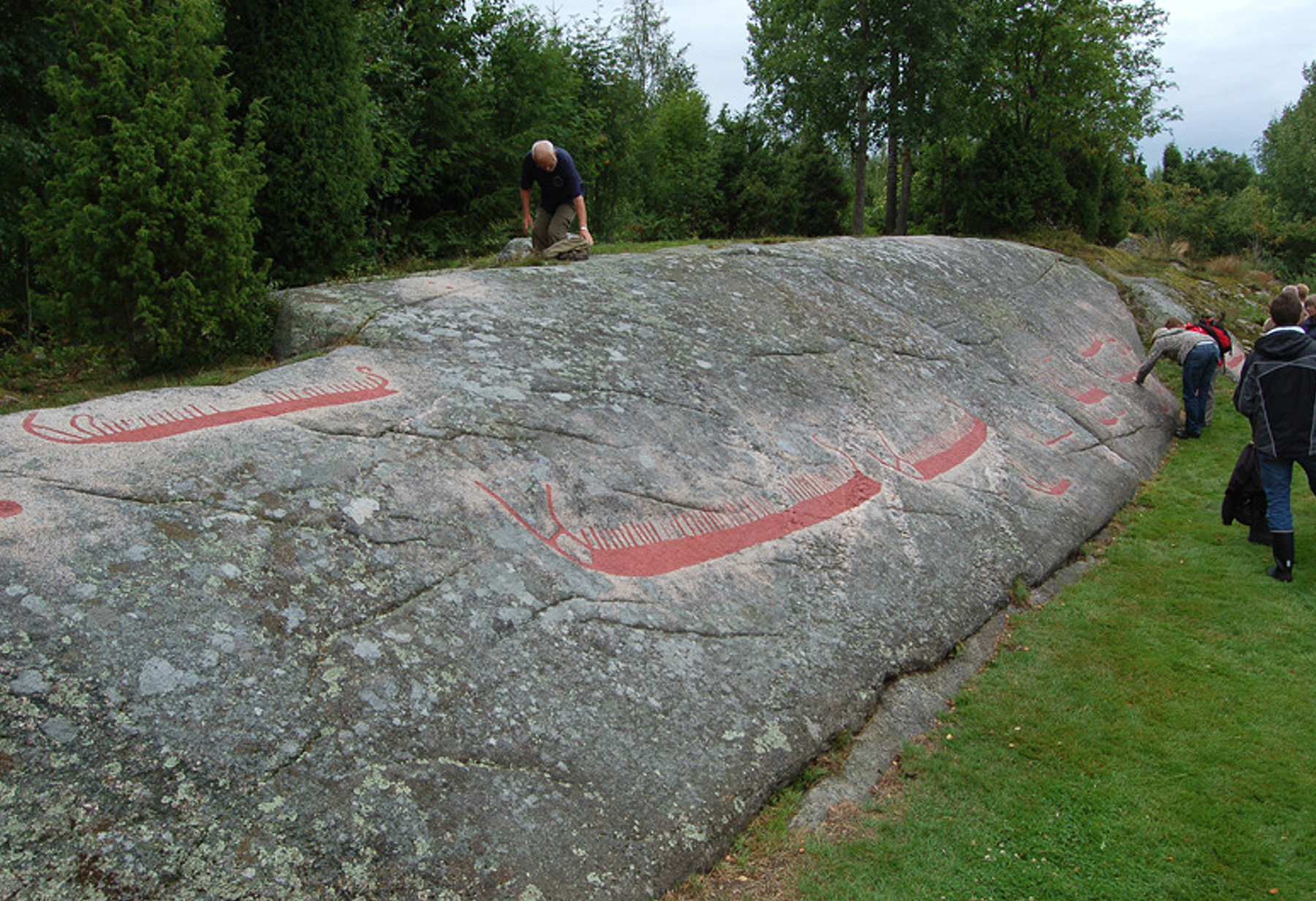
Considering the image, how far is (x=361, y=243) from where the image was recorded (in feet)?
30.2

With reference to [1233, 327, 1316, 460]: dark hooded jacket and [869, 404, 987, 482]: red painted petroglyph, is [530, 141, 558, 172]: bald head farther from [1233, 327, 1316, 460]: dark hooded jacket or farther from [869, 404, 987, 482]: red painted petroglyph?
[1233, 327, 1316, 460]: dark hooded jacket

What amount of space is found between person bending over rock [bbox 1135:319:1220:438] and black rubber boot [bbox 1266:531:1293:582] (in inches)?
172

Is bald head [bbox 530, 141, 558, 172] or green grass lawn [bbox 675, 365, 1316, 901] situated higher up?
bald head [bbox 530, 141, 558, 172]

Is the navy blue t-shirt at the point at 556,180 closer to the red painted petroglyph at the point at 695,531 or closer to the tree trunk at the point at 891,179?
the red painted petroglyph at the point at 695,531

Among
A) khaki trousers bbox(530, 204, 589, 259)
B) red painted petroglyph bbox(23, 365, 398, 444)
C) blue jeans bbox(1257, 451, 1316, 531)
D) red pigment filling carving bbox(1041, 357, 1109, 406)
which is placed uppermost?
khaki trousers bbox(530, 204, 589, 259)

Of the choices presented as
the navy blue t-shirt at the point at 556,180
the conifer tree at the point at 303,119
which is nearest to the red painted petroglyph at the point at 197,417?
the navy blue t-shirt at the point at 556,180

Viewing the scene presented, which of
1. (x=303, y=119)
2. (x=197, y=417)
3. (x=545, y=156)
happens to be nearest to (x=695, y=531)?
(x=197, y=417)

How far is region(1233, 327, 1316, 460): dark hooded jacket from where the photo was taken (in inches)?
242

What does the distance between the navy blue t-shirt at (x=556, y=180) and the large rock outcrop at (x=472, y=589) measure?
169 centimetres

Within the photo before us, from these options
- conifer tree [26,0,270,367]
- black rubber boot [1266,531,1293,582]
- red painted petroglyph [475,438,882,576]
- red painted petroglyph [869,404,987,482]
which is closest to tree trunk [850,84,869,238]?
red painted petroglyph [869,404,987,482]

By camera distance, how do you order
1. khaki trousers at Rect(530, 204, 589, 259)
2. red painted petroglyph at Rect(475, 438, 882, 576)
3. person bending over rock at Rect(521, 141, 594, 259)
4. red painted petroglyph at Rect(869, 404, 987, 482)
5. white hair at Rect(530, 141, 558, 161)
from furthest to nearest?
1. khaki trousers at Rect(530, 204, 589, 259)
2. white hair at Rect(530, 141, 558, 161)
3. person bending over rock at Rect(521, 141, 594, 259)
4. red painted petroglyph at Rect(869, 404, 987, 482)
5. red painted petroglyph at Rect(475, 438, 882, 576)

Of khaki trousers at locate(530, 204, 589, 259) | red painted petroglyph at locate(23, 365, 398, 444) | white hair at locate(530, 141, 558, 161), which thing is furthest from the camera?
khaki trousers at locate(530, 204, 589, 259)

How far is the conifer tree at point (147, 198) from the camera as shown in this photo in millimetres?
5488

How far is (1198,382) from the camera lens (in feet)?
33.8
